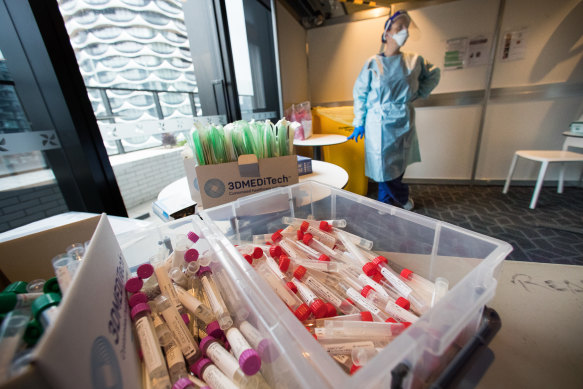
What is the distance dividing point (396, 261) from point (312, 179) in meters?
0.58

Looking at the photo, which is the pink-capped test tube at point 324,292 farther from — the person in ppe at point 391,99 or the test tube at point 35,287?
the person in ppe at point 391,99

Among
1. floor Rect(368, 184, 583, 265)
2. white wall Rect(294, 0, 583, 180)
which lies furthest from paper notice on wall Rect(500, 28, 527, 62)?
floor Rect(368, 184, 583, 265)

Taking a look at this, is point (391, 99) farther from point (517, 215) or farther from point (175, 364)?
point (175, 364)

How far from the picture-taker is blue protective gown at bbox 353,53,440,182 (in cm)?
187

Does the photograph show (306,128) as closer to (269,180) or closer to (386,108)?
(386,108)

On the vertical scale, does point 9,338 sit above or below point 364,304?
above

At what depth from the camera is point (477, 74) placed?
2.55 metres

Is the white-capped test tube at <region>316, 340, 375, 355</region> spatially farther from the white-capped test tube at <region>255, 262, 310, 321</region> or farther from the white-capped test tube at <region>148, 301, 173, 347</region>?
the white-capped test tube at <region>148, 301, 173, 347</region>

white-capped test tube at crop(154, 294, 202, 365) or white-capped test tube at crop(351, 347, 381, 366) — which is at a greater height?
white-capped test tube at crop(154, 294, 202, 365)

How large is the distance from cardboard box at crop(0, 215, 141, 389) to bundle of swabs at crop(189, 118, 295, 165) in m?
0.37

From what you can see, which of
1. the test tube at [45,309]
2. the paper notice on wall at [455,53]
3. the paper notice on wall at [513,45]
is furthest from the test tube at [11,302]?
the paper notice on wall at [513,45]

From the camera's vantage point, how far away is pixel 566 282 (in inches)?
20.0

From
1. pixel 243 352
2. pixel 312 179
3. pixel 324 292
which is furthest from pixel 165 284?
pixel 312 179

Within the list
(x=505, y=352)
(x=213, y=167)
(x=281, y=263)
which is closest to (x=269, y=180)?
(x=213, y=167)
